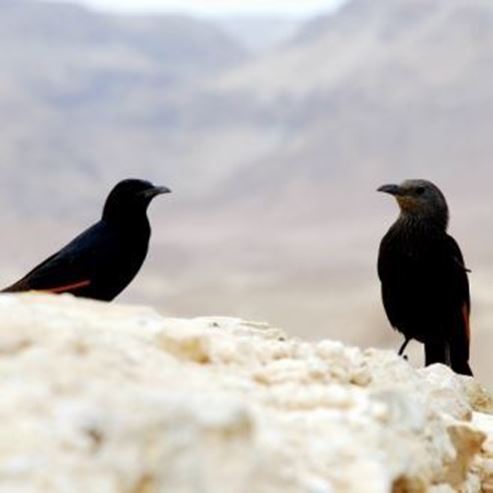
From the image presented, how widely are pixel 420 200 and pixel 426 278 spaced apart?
541 mm

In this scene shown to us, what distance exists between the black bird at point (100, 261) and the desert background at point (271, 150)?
163ft

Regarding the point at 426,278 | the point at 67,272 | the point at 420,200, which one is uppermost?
the point at 420,200

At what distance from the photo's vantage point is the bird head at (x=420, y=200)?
Answer: 967 cm

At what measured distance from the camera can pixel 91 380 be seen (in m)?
3.62

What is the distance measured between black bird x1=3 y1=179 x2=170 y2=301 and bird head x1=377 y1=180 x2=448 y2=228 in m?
1.71

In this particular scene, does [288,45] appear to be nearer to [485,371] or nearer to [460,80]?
[460,80]

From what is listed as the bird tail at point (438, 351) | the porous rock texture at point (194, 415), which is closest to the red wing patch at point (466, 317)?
the bird tail at point (438, 351)

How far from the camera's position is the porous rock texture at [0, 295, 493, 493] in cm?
339

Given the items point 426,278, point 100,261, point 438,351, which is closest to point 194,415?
point 100,261

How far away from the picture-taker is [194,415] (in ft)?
11.4

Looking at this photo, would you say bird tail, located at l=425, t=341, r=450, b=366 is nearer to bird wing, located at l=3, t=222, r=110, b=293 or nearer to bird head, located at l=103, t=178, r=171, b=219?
bird head, located at l=103, t=178, r=171, b=219

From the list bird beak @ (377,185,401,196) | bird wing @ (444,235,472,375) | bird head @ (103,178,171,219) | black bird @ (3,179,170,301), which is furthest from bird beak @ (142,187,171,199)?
bird wing @ (444,235,472,375)

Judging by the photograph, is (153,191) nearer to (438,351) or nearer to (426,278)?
(426,278)

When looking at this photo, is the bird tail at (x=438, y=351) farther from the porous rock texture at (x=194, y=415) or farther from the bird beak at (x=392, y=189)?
the porous rock texture at (x=194, y=415)
